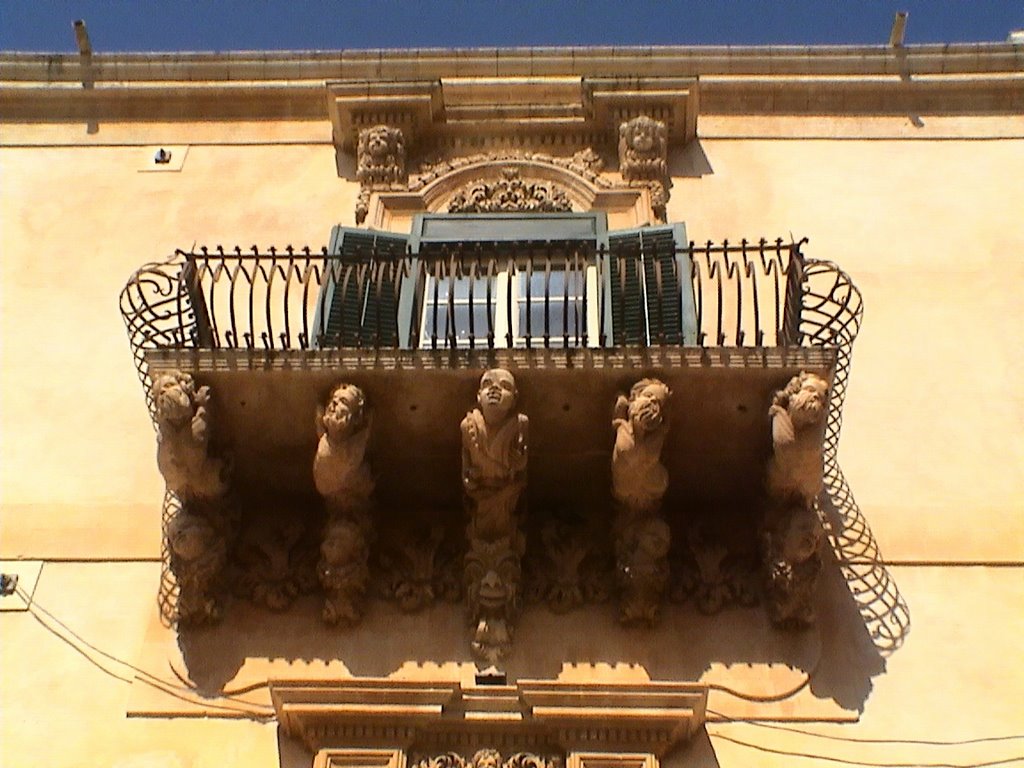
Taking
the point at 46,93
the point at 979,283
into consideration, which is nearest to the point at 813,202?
the point at 979,283

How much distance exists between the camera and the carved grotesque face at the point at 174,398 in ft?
20.7

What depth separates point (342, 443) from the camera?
251 inches

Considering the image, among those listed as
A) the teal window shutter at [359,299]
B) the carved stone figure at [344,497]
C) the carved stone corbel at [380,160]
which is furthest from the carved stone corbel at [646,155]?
the carved stone figure at [344,497]

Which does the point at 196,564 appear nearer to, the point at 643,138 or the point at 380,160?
the point at 380,160

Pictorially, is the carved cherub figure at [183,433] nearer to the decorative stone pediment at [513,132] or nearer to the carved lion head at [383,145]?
the decorative stone pediment at [513,132]

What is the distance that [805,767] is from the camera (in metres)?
5.99

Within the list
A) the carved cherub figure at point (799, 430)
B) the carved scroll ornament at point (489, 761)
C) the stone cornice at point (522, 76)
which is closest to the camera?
the carved scroll ornament at point (489, 761)

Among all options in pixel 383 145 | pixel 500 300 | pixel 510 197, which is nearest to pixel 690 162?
pixel 510 197

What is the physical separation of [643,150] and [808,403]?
11.4ft

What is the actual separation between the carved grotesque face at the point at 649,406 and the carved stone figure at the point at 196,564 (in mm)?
2071

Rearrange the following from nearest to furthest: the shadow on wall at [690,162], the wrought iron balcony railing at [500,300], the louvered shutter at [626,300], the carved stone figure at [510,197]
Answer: the wrought iron balcony railing at [500,300] → the louvered shutter at [626,300] → the carved stone figure at [510,197] → the shadow on wall at [690,162]

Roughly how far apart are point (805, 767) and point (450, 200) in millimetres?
4572

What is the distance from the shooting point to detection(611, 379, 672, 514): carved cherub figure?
20.5 ft

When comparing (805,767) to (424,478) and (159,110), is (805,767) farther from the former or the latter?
(159,110)
